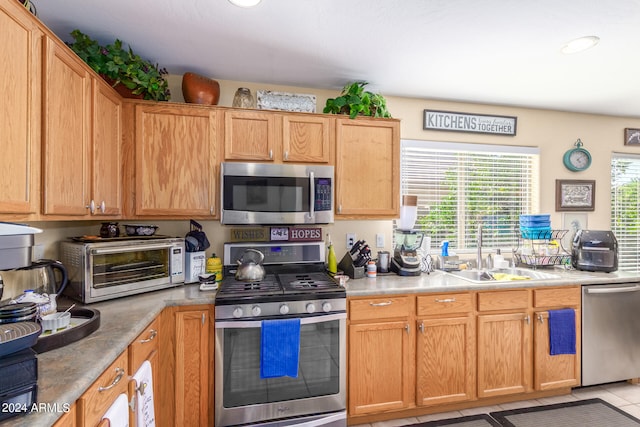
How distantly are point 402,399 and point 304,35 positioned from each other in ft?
8.00

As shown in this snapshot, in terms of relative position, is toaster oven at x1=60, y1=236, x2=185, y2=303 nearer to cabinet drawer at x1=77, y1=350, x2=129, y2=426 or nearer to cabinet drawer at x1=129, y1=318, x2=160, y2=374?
cabinet drawer at x1=129, y1=318, x2=160, y2=374

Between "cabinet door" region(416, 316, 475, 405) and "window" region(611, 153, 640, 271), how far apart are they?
2613 mm

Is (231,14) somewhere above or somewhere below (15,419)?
above

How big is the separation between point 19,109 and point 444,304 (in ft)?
7.99

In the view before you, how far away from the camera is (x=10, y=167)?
111cm

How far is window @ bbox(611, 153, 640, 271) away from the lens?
3443 millimetres

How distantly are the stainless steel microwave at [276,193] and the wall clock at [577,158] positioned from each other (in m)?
2.67

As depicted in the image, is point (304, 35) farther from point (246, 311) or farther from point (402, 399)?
point (402, 399)

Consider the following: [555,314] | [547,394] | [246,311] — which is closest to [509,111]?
[555,314]

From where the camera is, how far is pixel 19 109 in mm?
1141

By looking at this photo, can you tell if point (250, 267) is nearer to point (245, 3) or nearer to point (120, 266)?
point (120, 266)

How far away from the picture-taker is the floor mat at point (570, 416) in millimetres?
2088

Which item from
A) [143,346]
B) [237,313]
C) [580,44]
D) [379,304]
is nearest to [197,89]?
[237,313]

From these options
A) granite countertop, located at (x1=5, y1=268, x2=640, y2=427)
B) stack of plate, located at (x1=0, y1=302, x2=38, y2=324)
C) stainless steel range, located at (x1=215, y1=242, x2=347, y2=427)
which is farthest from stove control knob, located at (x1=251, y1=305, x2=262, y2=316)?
stack of plate, located at (x1=0, y1=302, x2=38, y2=324)
